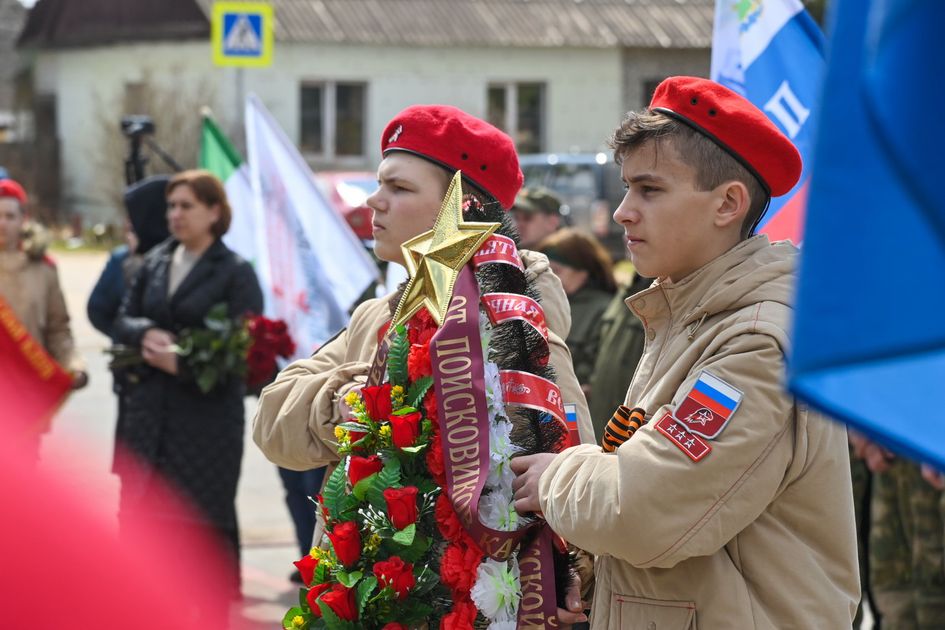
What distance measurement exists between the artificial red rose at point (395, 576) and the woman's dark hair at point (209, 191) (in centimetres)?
365

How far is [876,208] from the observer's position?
0.94 m

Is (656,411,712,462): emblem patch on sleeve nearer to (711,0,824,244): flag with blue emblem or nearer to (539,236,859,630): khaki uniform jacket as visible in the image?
(539,236,859,630): khaki uniform jacket

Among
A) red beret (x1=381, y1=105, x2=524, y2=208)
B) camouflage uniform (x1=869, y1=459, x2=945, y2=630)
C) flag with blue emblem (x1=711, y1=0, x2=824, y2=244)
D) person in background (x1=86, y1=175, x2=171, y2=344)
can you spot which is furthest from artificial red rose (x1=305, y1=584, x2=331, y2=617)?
person in background (x1=86, y1=175, x2=171, y2=344)

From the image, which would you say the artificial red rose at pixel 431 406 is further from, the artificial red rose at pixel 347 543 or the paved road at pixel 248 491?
the paved road at pixel 248 491

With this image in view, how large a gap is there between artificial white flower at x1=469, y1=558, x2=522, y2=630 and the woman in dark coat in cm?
346

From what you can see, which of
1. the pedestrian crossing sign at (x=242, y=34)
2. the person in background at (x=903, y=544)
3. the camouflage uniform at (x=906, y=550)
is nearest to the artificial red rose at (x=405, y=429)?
the person in background at (x=903, y=544)

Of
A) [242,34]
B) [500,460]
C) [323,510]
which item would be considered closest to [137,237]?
[242,34]

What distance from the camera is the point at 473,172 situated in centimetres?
305

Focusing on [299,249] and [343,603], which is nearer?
[343,603]

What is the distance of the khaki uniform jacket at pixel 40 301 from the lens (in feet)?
23.0

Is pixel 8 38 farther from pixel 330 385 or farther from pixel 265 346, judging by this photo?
pixel 330 385

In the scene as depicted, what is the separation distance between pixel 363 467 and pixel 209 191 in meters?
3.53

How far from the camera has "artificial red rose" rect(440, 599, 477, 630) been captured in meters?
2.52

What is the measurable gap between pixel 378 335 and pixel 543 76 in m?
27.5
